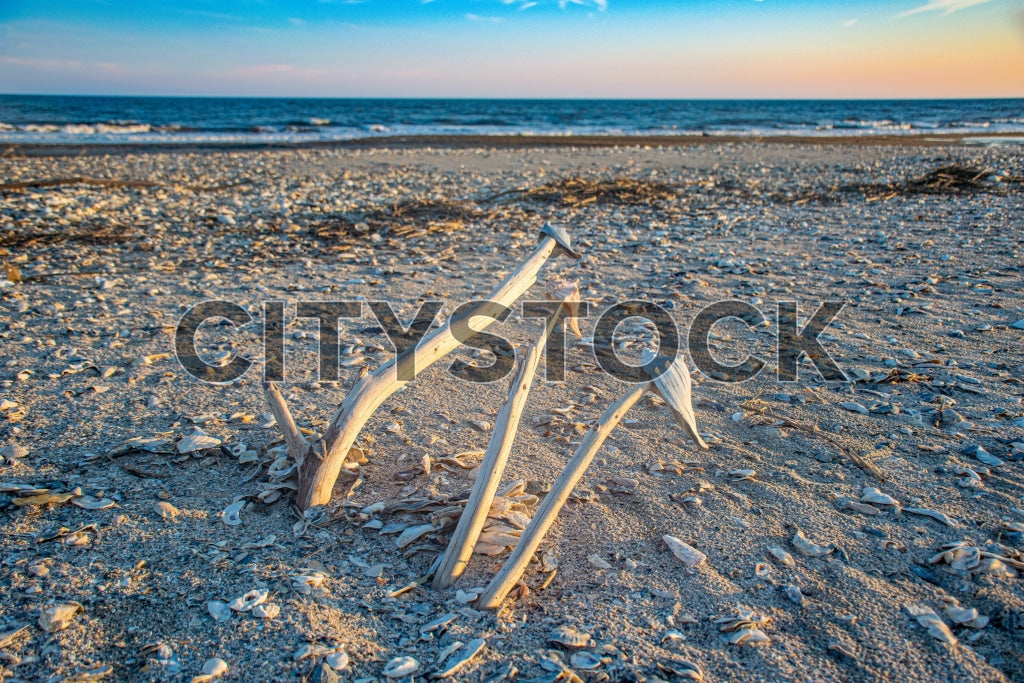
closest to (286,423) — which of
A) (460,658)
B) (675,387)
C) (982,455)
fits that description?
(460,658)

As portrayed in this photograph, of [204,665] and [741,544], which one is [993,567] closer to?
[741,544]

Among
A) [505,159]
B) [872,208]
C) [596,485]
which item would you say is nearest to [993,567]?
[596,485]

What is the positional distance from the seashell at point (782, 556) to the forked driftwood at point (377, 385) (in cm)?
144

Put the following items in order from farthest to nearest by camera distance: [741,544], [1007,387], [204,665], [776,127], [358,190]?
[776,127], [358,190], [1007,387], [741,544], [204,665]

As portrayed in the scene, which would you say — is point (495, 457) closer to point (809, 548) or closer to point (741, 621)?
point (741, 621)

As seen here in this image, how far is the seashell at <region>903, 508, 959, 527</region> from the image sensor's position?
8.84 feet

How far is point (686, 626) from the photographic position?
87.0 inches

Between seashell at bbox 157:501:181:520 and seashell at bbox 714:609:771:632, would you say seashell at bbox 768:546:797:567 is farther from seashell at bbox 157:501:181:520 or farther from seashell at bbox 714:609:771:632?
seashell at bbox 157:501:181:520

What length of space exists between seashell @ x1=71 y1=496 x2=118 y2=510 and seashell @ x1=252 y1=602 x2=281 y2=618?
100 cm

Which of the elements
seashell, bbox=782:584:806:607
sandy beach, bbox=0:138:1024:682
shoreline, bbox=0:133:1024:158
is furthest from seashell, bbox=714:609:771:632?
shoreline, bbox=0:133:1024:158

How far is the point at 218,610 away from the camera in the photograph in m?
2.21

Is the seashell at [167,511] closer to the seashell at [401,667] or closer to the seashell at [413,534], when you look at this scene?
the seashell at [413,534]

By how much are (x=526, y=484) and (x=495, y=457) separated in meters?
Answer: 0.82

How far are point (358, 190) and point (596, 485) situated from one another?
31.1 feet
